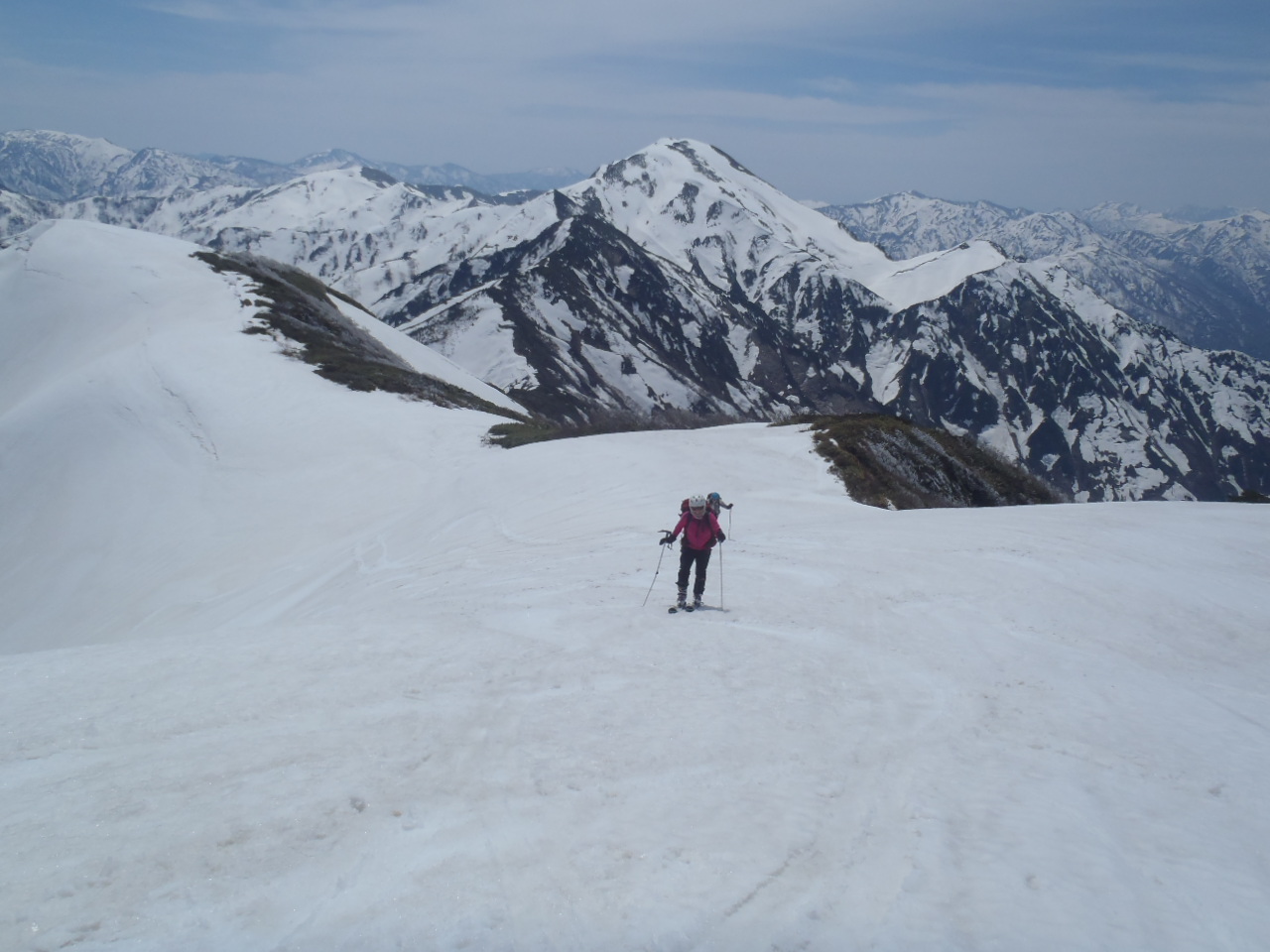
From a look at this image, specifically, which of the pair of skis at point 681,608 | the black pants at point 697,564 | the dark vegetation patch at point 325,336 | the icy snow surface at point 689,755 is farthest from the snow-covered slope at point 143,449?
the black pants at point 697,564

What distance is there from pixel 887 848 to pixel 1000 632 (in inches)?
313

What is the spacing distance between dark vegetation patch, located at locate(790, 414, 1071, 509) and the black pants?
17.8m

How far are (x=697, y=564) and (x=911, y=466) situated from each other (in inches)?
1120

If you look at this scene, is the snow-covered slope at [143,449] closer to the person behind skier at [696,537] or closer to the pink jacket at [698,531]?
the person behind skier at [696,537]

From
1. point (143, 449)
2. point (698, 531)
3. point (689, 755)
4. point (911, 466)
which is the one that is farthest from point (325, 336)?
point (689, 755)

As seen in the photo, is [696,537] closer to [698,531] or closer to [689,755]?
[698,531]

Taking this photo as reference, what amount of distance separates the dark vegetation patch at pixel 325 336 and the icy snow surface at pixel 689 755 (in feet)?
103

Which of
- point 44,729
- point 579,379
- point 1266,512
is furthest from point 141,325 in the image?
point 579,379

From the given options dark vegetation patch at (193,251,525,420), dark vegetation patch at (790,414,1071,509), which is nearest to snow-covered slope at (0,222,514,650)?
dark vegetation patch at (193,251,525,420)

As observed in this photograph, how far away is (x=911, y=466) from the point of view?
39906 mm

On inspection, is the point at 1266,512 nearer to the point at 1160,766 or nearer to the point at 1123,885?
the point at 1160,766

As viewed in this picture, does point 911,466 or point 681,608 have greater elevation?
point 911,466

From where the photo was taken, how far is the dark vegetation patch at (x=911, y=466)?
111 ft

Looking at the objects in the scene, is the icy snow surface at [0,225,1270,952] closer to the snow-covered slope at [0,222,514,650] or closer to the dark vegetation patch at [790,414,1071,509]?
the snow-covered slope at [0,222,514,650]
